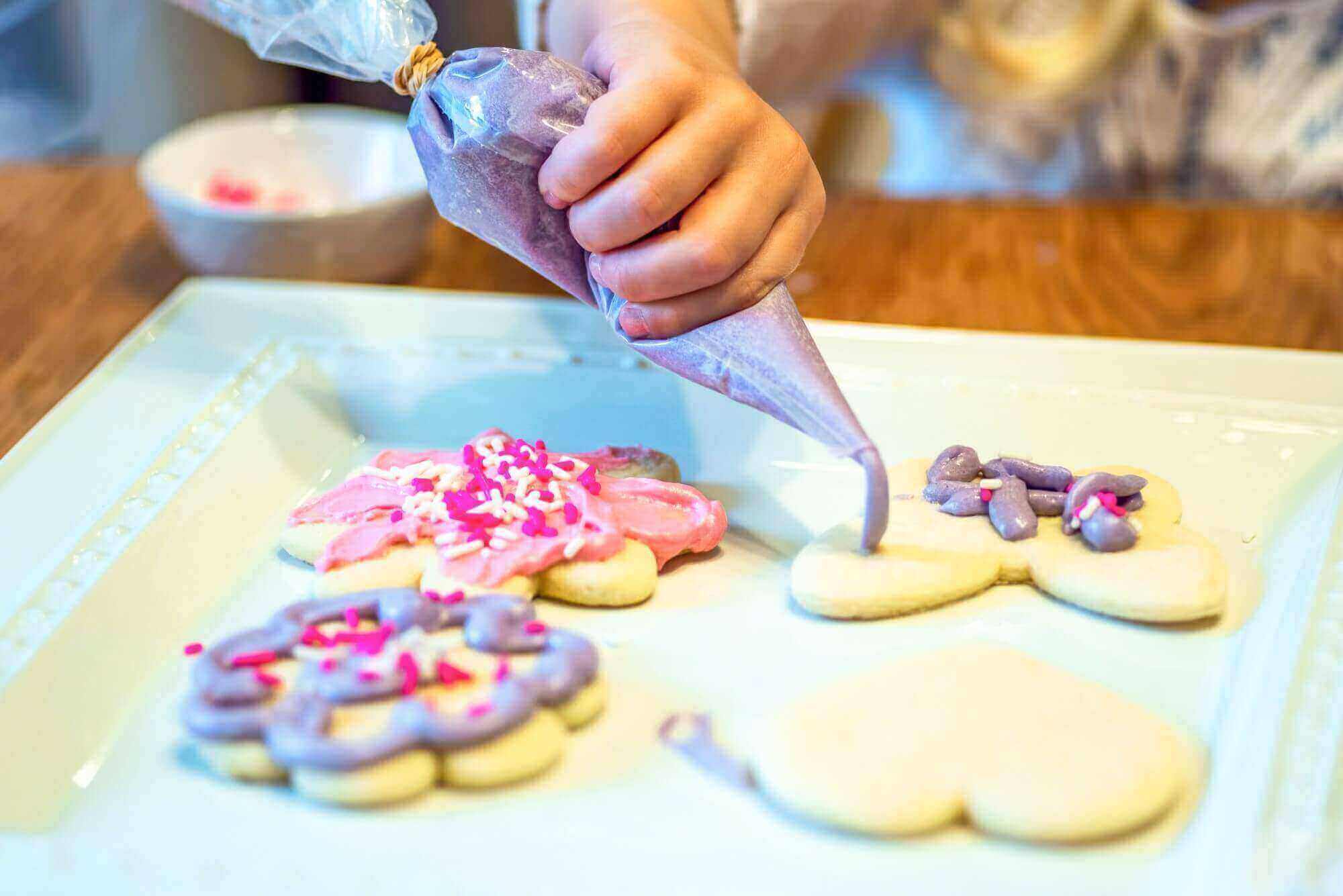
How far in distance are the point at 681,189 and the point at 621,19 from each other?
0.27 meters

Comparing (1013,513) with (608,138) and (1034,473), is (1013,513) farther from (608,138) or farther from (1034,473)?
(608,138)

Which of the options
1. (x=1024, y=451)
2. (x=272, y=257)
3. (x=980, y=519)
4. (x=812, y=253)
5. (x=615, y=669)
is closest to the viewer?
(x=615, y=669)

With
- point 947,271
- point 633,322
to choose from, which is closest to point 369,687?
point 633,322

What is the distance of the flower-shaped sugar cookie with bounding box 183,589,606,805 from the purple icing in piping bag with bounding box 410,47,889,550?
0.78 ft

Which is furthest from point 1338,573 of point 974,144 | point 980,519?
point 974,144

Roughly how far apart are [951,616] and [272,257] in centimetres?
97

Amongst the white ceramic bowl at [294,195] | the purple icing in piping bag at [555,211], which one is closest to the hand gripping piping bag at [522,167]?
the purple icing in piping bag at [555,211]

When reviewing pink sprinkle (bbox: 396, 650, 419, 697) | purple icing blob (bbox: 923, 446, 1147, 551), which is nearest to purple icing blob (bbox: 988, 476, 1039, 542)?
purple icing blob (bbox: 923, 446, 1147, 551)

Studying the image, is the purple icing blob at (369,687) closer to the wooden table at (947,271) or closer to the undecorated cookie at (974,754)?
the undecorated cookie at (974,754)

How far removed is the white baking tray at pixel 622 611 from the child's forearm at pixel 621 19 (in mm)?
273

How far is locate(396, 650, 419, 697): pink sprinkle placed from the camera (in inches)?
31.6

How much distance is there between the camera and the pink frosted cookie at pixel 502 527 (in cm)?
95

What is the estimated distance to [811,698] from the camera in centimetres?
83

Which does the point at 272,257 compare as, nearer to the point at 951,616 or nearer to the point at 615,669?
the point at 615,669
